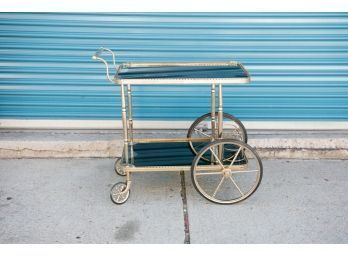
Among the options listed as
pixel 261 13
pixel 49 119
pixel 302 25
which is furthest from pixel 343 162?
pixel 49 119

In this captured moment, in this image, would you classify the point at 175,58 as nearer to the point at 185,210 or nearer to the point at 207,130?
the point at 207,130

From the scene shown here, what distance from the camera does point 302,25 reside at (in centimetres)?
423

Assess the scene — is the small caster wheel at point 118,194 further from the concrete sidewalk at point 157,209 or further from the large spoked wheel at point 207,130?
the large spoked wheel at point 207,130

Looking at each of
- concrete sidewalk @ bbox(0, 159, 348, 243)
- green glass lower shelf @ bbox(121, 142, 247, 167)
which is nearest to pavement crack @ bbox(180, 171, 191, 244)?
concrete sidewalk @ bbox(0, 159, 348, 243)

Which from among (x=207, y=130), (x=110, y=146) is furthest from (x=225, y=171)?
(x=110, y=146)

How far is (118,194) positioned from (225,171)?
3.05 feet

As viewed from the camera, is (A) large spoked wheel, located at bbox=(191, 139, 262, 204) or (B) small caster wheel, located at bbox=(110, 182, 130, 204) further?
(B) small caster wheel, located at bbox=(110, 182, 130, 204)

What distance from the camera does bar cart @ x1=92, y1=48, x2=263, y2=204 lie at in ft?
10.5

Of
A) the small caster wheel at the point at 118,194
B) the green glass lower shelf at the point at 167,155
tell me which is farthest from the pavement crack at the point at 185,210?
the small caster wheel at the point at 118,194

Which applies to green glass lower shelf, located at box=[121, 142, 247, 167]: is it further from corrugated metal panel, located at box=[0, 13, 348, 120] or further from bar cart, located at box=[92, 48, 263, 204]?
corrugated metal panel, located at box=[0, 13, 348, 120]

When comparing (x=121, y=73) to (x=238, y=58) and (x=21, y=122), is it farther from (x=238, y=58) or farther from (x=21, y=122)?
(x=21, y=122)

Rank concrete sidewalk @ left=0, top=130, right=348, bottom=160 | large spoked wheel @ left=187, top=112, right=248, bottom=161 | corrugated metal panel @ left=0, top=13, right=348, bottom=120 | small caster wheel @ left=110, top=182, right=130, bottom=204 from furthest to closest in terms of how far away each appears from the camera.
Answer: concrete sidewalk @ left=0, top=130, right=348, bottom=160, corrugated metal panel @ left=0, top=13, right=348, bottom=120, large spoked wheel @ left=187, top=112, right=248, bottom=161, small caster wheel @ left=110, top=182, right=130, bottom=204

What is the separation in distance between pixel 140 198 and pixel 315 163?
1918 millimetres

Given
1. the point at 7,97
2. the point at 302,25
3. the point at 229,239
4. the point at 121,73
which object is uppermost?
the point at 302,25
